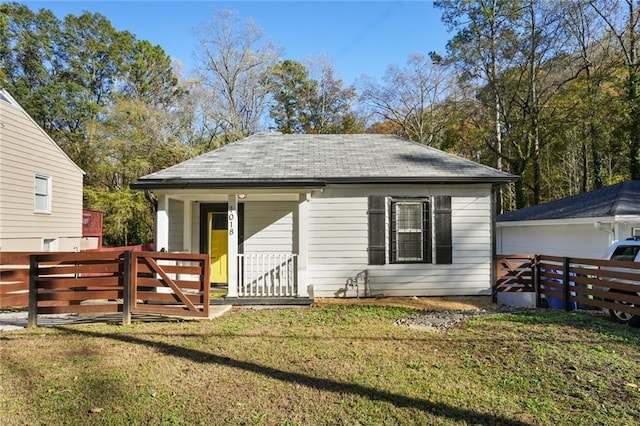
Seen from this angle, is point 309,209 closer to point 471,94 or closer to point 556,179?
point 471,94

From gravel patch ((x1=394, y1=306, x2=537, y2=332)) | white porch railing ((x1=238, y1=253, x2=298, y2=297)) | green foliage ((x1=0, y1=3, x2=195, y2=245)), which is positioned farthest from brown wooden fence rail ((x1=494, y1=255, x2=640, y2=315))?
green foliage ((x1=0, y1=3, x2=195, y2=245))

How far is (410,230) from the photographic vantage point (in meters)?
8.40

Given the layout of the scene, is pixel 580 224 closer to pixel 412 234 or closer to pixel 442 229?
pixel 442 229

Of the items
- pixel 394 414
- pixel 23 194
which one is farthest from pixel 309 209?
pixel 23 194

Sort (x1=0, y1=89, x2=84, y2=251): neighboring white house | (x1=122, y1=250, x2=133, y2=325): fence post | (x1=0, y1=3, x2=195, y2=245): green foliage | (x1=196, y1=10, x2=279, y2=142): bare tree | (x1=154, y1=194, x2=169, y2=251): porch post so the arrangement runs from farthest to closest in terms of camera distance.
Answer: (x1=196, y1=10, x2=279, y2=142): bare tree
(x1=0, y1=3, x2=195, y2=245): green foliage
(x1=0, y1=89, x2=84, y2=251): neighboring white house
(x1=154, y1=194, x2=169, y2=251): porch post
(x1=122, y1=250, x2=133, y2=325): fence post

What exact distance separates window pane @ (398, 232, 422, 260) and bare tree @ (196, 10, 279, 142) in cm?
1552

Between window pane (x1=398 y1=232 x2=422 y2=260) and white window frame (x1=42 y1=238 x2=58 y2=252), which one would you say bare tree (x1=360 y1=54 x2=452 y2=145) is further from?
white window frame (x1=42 y1=238 x2=58 y2=252)

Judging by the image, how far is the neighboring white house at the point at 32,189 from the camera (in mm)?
10836

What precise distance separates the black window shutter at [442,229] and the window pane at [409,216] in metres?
0.35

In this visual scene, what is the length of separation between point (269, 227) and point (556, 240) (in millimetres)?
9666

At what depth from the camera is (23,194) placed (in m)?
11.5

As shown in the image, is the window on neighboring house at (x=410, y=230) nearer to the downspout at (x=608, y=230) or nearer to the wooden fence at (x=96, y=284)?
the wooden fence at (x=96, y=284)

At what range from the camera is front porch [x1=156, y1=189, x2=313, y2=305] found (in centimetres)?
739

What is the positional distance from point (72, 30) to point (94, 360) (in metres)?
27.1
